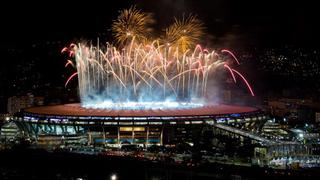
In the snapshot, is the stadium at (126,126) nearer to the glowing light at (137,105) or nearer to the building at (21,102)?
the glowing light at (137,105)

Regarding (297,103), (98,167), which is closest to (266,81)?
(297,103)

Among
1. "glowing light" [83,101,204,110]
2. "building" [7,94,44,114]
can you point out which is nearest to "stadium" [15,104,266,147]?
"glowing light" [83,101,204,110]

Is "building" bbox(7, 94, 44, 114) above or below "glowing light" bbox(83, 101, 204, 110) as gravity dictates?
below

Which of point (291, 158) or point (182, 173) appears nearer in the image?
point (182, 173)

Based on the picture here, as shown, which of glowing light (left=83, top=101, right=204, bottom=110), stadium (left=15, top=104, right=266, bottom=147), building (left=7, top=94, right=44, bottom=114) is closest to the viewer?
stadium (left=15, top=104, right=266, bottom=147)

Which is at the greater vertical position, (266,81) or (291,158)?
(266,81)

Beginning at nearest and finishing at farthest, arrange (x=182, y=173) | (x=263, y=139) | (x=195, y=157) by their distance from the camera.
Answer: (x=182, y=173), (x=195, y=157), (x=263, y=139)

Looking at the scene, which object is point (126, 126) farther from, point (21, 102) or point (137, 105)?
point (21, 102)

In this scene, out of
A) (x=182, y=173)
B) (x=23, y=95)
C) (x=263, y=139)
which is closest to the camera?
(x=182, y=173)

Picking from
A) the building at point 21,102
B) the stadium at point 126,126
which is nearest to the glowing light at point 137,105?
the stadium at point 126,126

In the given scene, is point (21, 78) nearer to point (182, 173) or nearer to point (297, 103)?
point (297, 103)

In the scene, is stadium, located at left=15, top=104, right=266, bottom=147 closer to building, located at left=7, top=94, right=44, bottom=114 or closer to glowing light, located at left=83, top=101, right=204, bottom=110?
glowing light, located at left=83, top=101, right=204, bottom=110
